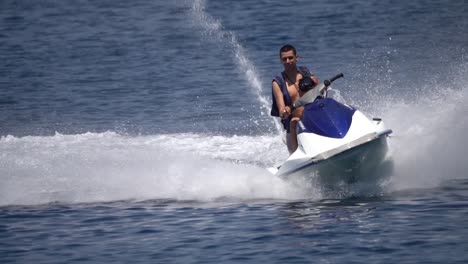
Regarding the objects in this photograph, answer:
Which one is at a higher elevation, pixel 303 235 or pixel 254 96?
pixel 254 96

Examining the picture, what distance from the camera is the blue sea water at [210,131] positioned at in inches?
378

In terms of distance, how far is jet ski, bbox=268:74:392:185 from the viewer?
34.6 ft

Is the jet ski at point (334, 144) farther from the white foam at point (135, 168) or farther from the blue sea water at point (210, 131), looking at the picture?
the white foam at point (135, 168)

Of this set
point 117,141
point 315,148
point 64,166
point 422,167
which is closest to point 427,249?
point 315,148

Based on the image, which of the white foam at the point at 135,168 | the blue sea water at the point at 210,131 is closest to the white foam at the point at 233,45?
the blue sea water at the point at 210,131

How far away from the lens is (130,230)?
33.4ft

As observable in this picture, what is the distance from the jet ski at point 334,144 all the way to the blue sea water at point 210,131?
0.98ft

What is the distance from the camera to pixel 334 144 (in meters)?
10.5

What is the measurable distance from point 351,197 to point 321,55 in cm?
1021

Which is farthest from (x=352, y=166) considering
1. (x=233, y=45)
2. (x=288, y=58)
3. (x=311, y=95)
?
(x=233, y=45)

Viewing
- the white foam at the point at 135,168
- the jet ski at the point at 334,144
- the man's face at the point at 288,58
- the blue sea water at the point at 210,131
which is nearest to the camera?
the blue sea water at the point at 210,131

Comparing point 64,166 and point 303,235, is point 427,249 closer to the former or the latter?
point 303,235

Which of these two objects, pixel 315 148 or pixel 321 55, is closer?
pixel 315 148

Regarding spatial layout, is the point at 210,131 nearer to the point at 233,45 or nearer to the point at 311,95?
the point at 311,95
